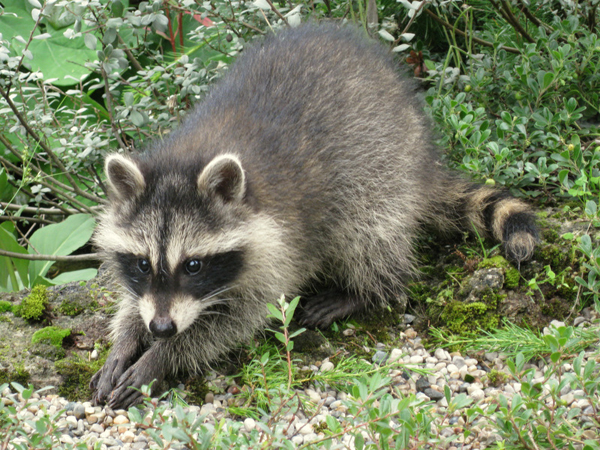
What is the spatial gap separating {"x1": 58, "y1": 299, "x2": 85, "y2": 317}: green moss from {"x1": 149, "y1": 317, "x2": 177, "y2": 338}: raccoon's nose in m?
1.04

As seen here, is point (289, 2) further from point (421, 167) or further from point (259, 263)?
point (259, 263)

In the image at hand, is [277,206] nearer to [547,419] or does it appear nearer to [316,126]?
[316,126]

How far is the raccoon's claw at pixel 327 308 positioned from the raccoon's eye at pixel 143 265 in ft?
3.31

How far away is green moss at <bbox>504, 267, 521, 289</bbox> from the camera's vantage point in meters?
3.56

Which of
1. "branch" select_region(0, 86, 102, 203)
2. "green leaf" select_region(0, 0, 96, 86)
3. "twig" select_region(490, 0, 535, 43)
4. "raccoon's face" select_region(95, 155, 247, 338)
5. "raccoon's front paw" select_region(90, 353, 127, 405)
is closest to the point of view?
"raccoon's face" select_region(95, 155, 247, 338)

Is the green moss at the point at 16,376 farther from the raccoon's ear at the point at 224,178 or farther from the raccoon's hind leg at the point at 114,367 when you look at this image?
the raccoon's ear at the point at 224,178

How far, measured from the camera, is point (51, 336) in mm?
3373

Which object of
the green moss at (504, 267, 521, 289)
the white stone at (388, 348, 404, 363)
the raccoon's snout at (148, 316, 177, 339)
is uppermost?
the raccoon's snout at (148, 316, 177, 339)

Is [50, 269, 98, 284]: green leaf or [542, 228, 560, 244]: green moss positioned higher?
[542, 228, 560, 244]: green moss

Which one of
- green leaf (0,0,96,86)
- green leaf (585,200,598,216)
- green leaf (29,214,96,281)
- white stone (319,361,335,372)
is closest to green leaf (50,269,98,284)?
green leaf (29,214,96,281)

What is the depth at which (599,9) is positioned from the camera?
Answer: 15.9 feet

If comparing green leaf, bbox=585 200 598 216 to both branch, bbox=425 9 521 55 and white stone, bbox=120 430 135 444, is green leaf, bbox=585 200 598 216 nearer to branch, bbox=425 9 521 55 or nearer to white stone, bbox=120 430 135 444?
branch, bbox=425 9 521 55

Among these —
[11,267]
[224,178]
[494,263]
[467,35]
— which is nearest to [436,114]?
[467,35]

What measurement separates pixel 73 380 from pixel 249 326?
0.87 metres
